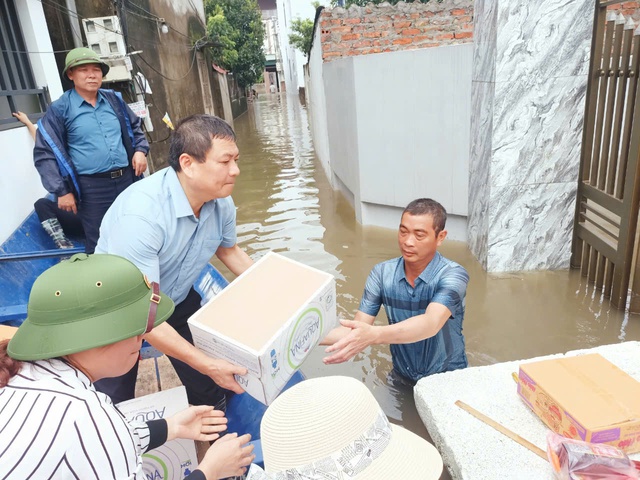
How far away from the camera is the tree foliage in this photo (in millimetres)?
20781

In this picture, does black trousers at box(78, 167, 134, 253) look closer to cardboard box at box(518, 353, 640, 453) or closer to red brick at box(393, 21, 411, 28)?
cardboard box at box(518, 353, 640, 453)

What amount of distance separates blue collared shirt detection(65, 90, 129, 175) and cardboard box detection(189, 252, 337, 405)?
95.1 inches

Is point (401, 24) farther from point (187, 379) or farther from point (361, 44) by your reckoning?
point (187, 379)

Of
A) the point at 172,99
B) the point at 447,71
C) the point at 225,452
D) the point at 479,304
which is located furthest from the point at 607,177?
the point at 172,99

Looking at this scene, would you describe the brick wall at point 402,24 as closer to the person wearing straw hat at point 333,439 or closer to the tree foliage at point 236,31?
the person wearing straw hat at point 333,439

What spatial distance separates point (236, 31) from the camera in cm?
2222

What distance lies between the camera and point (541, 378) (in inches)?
63.2

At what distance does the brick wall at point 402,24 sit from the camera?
265 inches

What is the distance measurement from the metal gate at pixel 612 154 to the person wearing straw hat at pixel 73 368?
11.9ft

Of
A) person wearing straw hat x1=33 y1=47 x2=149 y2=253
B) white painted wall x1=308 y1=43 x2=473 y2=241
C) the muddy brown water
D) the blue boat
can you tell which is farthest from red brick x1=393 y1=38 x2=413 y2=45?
the blue boat

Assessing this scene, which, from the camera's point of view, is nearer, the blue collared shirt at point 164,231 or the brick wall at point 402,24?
the blue collared shirt at point 164,231

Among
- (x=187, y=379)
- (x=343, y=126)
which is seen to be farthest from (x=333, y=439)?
(x=343, y=126)

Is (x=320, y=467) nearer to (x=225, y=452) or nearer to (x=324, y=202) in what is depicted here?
(x=225, y=452)

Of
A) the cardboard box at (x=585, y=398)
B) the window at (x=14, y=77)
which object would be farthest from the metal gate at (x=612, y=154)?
the window at (x=14, y=77)
